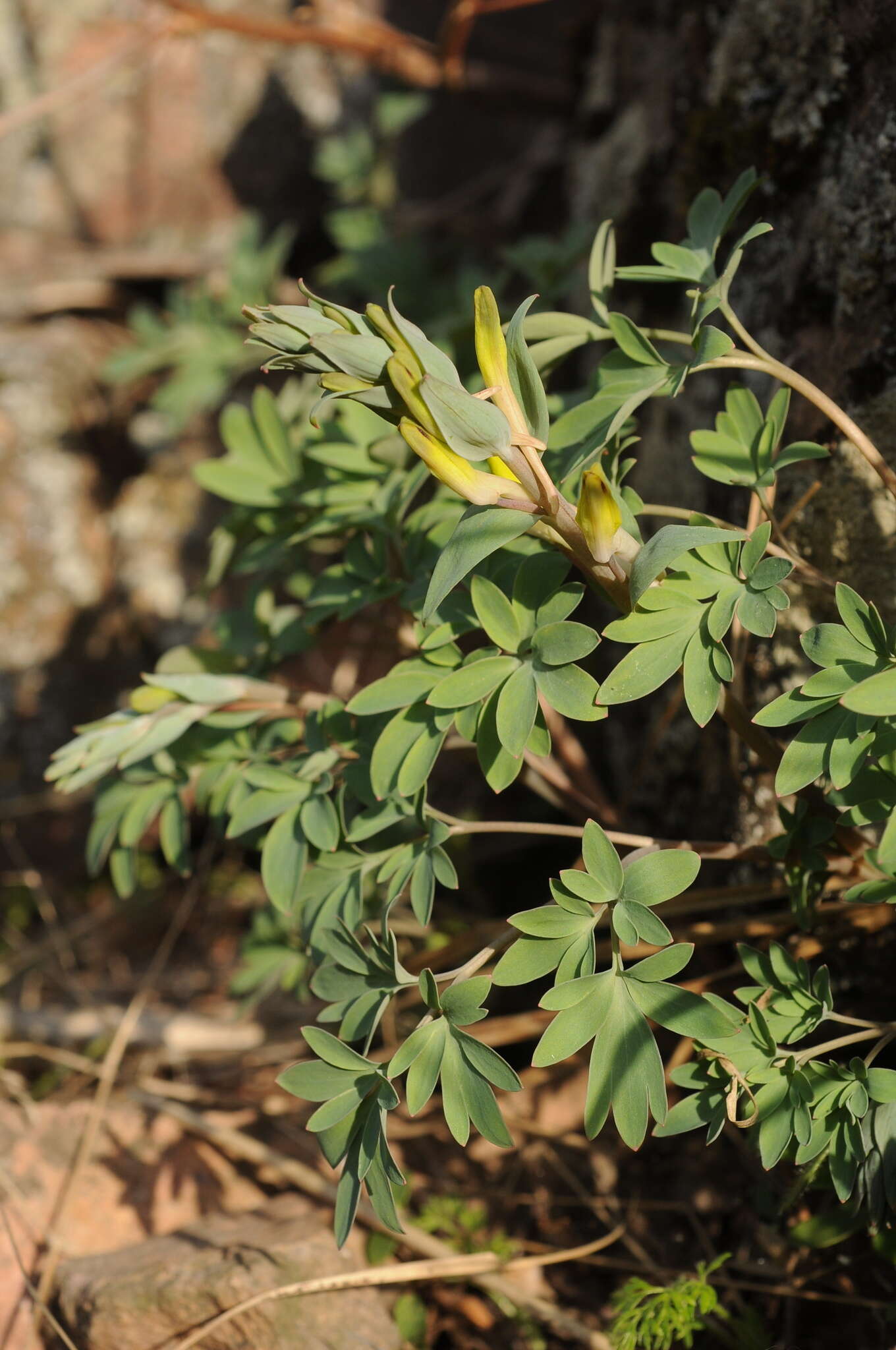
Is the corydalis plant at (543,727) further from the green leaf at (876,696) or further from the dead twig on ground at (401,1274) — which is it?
the dead twig on ground at (401,1274)

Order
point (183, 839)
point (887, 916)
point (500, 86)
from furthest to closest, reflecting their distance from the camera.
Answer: point (500, 86)
point (183, 839)
point (887, 916)

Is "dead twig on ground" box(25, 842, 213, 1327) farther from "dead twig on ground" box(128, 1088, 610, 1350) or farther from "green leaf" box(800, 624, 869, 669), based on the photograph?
"green leaf" box(800, 624, 869, 669)

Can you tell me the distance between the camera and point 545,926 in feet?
3.38

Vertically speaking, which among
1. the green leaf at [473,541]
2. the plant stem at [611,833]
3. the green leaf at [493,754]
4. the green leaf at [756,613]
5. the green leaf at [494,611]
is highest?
the green leaf at [473,541]

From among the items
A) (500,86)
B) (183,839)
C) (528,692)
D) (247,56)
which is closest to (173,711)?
(183,839)

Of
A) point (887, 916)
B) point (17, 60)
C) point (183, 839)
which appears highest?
point (17, 60)

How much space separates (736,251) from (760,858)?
29.4 inches

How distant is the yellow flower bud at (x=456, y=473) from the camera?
34.8 inches

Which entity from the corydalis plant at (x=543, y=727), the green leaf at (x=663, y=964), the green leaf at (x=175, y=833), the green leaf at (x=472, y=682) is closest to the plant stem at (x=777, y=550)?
the corydalis plant at (x=543, y=727)

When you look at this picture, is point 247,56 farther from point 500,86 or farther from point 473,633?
point 473,633

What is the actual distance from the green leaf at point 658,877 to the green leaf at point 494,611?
0.28 meters

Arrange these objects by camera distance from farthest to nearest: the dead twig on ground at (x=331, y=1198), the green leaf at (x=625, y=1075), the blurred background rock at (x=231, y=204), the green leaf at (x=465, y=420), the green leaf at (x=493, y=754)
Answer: the blurred background rock at (x=231, y=204) → the dead twig on ground at (x=331, y=1198) → the green leaf at (x=493, y=754) → the green leaf at (x=625, y=1075) → the green leaf at (x=465, y=420)

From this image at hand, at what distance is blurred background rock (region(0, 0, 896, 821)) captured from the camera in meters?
1.97

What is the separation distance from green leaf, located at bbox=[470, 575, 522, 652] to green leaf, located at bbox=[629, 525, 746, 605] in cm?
16
